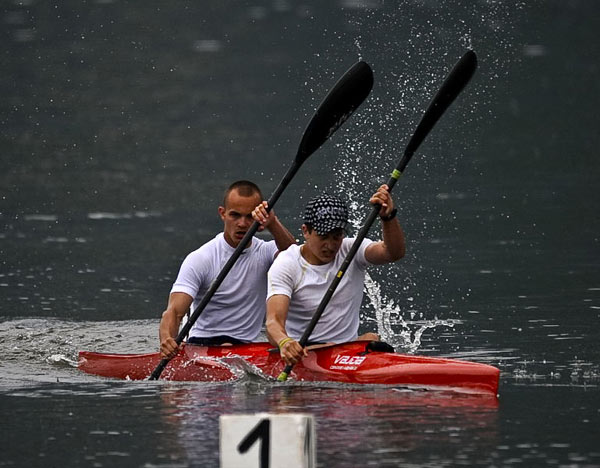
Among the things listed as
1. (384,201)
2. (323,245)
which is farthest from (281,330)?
(384,201)

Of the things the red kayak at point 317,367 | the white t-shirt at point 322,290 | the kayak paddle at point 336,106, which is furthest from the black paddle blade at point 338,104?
the red kayak at point 317,367

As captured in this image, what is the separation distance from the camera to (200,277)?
12188 millimetres

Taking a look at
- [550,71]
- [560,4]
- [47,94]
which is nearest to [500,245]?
[550,71]

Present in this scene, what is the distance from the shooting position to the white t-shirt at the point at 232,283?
12.2 meters

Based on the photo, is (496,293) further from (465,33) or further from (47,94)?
(465,33)

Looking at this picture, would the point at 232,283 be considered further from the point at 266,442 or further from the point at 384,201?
the point at 266,442

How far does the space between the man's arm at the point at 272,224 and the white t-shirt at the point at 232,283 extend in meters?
0.22

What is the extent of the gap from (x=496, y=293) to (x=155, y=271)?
4580 millimetres

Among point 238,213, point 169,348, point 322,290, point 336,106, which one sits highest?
point 336,106

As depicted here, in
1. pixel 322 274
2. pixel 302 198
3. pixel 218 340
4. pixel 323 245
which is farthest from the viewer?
pixel 302 198

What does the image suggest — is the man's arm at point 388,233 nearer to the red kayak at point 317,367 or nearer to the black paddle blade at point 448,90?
the red kayak at point 317,367

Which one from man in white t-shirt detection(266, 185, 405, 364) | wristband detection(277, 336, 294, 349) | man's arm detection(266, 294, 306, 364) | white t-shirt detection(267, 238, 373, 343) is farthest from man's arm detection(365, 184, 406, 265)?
wristband detection(277, 336, 294, 349)

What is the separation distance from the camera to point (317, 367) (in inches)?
432

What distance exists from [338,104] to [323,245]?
77.4 inches
